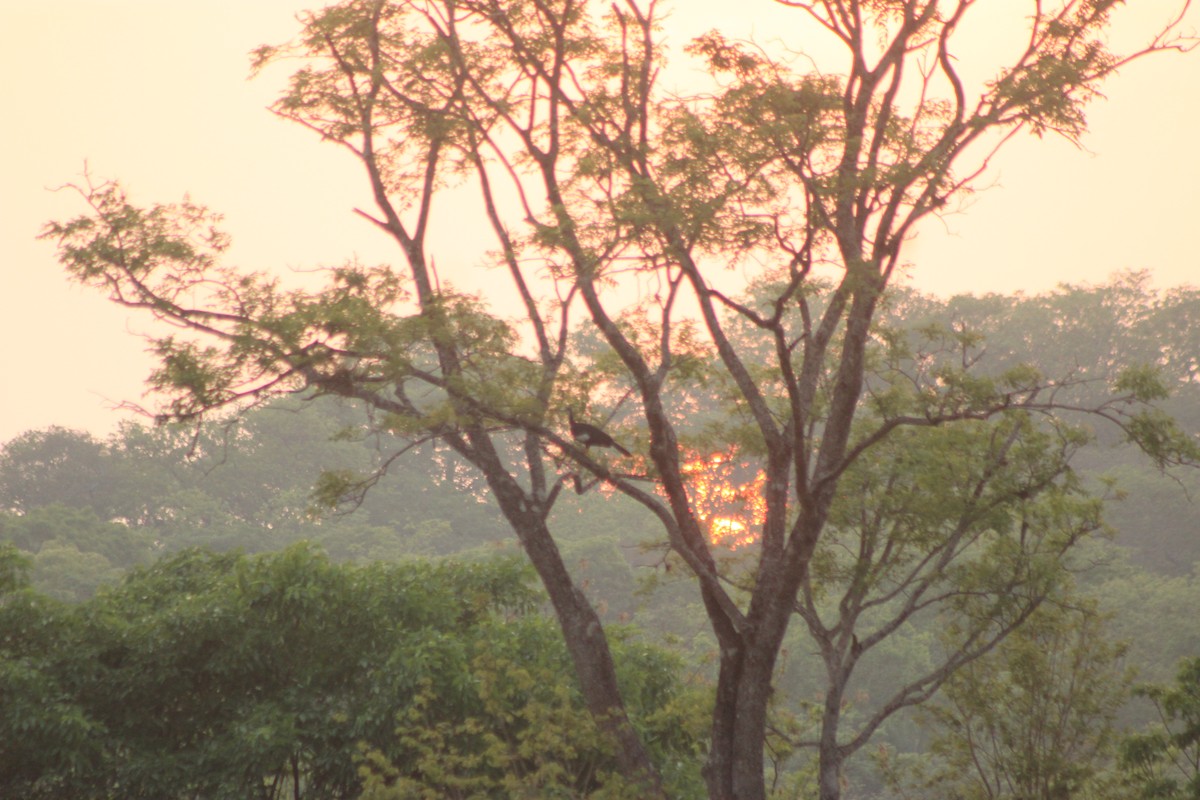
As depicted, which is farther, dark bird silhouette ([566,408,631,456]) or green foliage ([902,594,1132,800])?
green foliage ([902,594,1132,800])

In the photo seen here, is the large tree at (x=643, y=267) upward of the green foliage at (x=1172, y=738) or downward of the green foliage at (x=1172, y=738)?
upward

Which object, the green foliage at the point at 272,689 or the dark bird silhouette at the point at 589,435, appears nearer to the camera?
the dark bird silhouette at the point at 589,435

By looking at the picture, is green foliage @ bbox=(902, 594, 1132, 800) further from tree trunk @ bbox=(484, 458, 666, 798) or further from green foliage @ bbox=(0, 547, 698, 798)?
tree trunk @ bbox=(484, 458, 666, 798)

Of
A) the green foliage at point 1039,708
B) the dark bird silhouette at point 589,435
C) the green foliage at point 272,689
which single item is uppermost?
the dark bird silhouette at point 589,435

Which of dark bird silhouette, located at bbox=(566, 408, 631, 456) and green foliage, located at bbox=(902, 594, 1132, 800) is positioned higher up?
dark bird silhouette, located at bbox=(566, 408, 631, 456)

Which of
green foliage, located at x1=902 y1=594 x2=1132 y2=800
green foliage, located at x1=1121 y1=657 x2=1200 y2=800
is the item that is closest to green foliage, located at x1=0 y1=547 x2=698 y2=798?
green foliage, located at x1=902 y1=594 x2=1132 y2=800

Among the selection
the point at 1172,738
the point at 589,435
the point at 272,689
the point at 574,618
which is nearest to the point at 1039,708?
the point at 1172,738

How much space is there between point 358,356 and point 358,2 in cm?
360

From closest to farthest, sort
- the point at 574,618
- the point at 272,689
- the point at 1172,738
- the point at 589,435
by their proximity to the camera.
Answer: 1. the point at 1172,738
2. the point at 589,435
3. the point at 574,618
4. the point at 272,689

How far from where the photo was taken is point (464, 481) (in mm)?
47719

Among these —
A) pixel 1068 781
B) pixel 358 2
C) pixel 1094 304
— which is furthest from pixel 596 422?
pixel 1094 304

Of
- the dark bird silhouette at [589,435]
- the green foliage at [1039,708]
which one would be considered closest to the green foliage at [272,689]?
the dark bird silhouette at [589,435]

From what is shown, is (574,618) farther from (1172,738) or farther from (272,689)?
(1172,738)

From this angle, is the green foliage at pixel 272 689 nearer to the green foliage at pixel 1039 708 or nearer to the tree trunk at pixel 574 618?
the tree trunk at pixel 574 618
